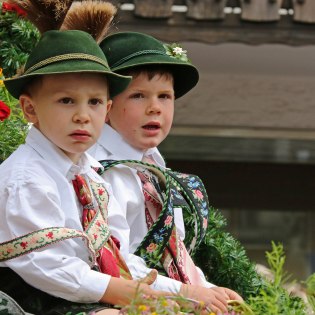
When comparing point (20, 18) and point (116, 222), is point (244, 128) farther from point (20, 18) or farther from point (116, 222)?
point (116, 222)

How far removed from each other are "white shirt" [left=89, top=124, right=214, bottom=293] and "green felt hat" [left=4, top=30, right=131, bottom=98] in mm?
438

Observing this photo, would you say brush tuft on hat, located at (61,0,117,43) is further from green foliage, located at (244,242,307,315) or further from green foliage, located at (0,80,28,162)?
green foliage, located at (244,242,307,315)

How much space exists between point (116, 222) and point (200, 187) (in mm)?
729

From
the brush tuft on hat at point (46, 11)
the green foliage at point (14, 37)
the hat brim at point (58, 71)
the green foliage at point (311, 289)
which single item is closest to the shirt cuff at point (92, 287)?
the hat brim at point (58, 71)

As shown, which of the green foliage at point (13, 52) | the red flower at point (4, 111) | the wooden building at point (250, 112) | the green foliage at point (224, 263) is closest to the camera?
the red flower at point (4, 111)

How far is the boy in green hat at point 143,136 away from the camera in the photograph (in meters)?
4.06

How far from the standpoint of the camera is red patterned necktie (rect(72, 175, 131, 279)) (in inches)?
143

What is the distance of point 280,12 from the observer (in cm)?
999

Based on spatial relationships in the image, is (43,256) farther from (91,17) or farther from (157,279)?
(91,17)

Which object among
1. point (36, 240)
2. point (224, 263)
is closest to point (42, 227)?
point (36, 240)

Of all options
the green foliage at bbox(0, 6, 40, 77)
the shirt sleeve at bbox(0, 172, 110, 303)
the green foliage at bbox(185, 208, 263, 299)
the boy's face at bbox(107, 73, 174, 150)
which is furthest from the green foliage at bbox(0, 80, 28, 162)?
the shirt sleeve at bbox(0, 172, 110, 303)

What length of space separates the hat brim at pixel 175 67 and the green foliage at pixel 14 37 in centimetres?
88

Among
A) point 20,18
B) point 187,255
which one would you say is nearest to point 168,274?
point 187,255

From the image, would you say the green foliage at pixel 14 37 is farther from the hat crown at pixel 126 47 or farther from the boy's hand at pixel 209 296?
the boy's hand at pixel 209 296
